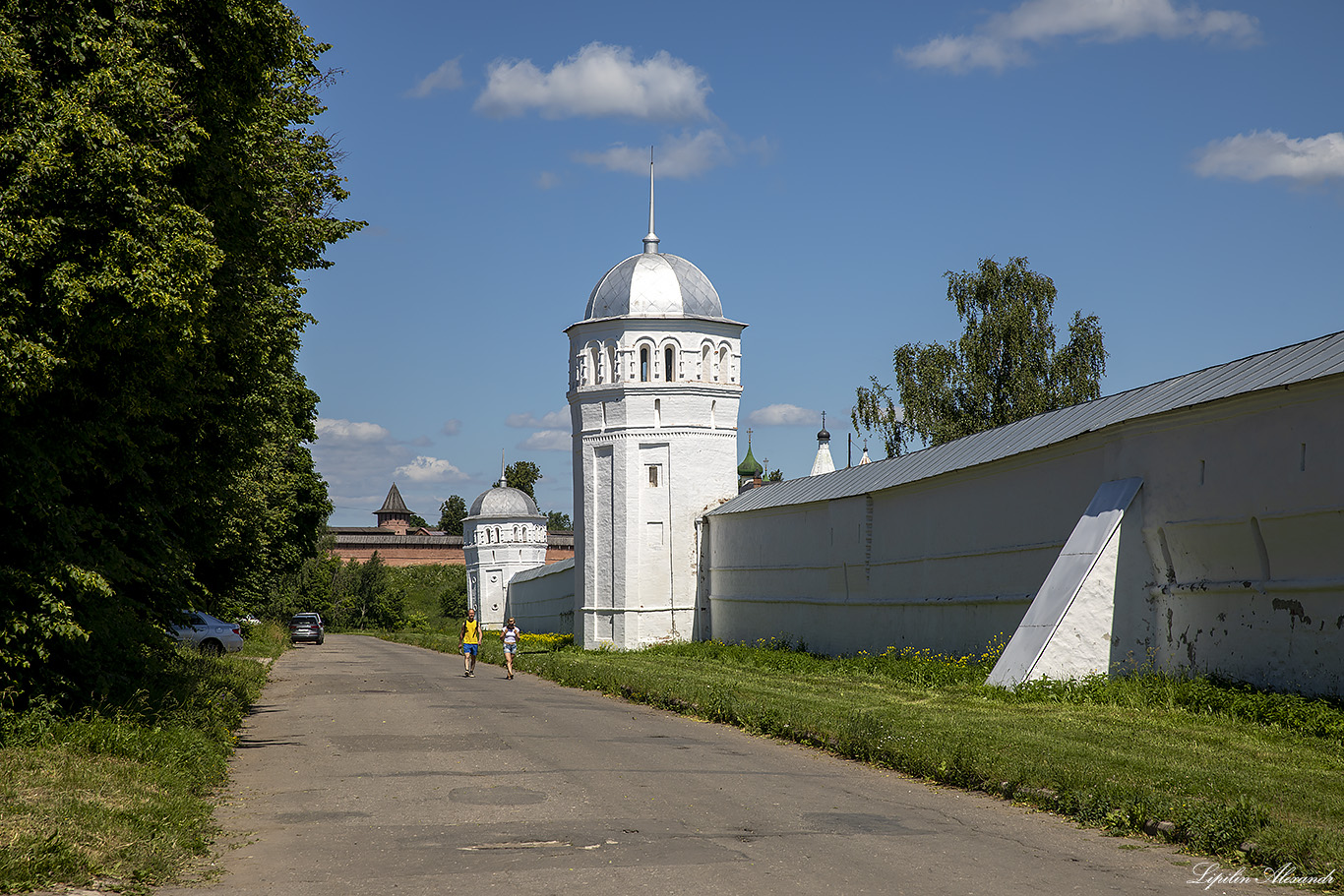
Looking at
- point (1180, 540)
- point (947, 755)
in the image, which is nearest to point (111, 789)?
point (947, 755)

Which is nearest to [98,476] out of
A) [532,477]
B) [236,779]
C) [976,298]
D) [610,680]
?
[236,779]

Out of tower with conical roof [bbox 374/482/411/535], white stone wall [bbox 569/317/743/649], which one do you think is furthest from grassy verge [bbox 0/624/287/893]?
tower with conical roof [bbox 374/482/411/535]

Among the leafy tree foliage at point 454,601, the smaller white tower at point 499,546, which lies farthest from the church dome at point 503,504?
the leafy tree foliage at point 454,601

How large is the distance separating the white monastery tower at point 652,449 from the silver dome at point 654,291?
4 cm

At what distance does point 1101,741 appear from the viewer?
11383 mm

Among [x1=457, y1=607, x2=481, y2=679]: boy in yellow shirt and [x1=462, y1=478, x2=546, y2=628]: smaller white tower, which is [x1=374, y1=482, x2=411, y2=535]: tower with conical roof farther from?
[x1=457, y1=607, x2=481, y2=679]: boy in yellow shirt

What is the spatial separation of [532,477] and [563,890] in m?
104

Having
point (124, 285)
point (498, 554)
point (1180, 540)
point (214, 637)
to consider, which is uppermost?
point (124, 285)

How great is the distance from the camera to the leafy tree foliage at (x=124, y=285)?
29.4 ft

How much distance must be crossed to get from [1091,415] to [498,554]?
49858mm

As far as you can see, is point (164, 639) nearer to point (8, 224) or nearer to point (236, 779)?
point (236, 779)

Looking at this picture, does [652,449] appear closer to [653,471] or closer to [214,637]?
[653,471]

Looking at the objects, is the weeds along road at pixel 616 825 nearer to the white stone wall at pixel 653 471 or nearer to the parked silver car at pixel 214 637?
the parked silver car at pixel 214 637

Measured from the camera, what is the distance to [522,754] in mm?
12164
